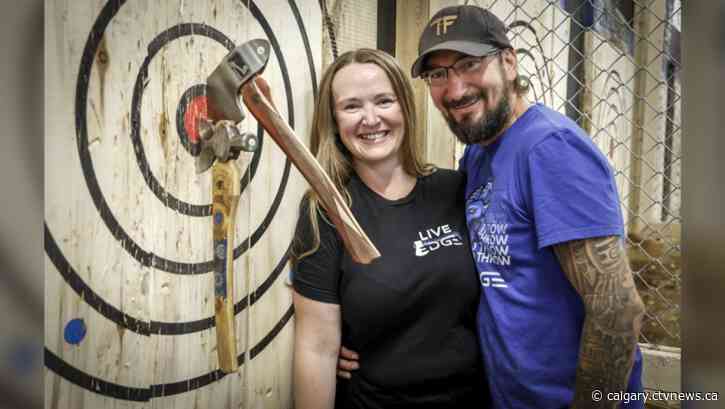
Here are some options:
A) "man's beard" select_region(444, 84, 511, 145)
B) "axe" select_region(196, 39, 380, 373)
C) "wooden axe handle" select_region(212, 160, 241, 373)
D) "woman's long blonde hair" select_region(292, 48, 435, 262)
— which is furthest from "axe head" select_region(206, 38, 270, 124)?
"man's beard" select_region(444, 84, 511, 145)

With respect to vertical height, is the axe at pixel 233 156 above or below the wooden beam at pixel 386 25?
below

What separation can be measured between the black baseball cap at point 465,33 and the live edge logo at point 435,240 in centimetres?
38

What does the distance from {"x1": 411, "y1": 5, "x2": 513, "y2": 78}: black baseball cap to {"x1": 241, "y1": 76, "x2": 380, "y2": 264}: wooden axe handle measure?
0.41m

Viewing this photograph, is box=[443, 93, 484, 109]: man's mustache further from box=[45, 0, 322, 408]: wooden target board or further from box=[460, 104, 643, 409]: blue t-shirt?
box=[45, 0, 322, 408]: wooden target board

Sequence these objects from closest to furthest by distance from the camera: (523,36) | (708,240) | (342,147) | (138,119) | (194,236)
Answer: (708,240)
(138,119)
(194,236)
(342,147)
(523,36)

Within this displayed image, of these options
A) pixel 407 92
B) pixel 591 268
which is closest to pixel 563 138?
pixel 591 268

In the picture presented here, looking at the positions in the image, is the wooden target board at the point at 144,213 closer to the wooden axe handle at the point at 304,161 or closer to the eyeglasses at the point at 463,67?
the wooden axe handle at the point at 304,161

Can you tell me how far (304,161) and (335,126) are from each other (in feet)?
1.28

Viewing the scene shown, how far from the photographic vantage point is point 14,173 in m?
0.27

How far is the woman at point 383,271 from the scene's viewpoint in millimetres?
1097

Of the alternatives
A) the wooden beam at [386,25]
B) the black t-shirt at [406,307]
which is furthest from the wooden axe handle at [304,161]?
the wooden beam at [386,25]

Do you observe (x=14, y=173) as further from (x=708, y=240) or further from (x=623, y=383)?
(x=623, y=383)

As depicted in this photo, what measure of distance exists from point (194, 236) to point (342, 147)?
1.48ft

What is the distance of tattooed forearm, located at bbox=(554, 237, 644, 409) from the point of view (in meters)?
0.89
